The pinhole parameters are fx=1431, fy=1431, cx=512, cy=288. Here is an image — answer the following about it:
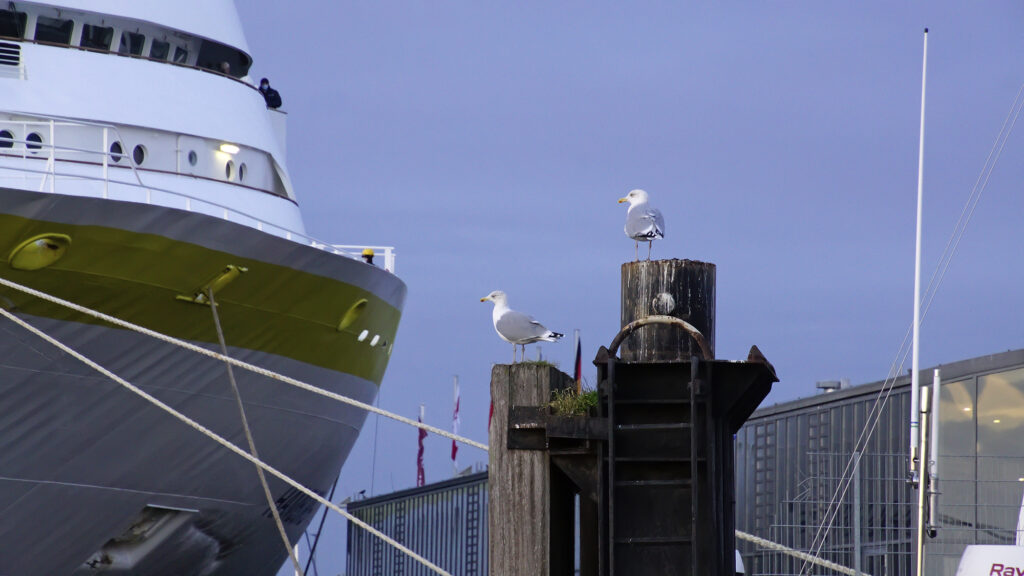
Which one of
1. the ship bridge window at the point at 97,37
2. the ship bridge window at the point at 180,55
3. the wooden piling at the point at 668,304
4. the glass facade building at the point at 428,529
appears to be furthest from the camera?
the glass facade building at the point at 428,529

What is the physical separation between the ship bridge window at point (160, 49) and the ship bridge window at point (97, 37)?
20.8 inches

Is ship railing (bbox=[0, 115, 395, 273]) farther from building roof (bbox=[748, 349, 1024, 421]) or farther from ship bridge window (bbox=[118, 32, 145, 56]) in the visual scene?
building roof (bbox=[748, 349, 1024, 421])

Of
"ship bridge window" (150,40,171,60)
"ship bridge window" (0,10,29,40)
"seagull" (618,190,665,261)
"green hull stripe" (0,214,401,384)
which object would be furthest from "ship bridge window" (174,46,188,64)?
"seagull" (618,190,665,261)

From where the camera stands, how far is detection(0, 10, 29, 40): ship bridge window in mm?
15586

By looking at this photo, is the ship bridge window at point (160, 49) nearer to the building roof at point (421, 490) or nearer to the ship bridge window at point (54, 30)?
the ship bridge window at point (54, 30)

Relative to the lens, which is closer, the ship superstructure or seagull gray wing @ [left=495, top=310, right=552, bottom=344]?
seagull gray wing @ [left=495, top=310, right=552, bottom=344]

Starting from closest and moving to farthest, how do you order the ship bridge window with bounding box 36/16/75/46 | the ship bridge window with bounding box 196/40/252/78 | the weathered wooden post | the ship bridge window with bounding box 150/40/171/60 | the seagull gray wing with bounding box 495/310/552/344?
the weathered wooden post < the seagull gray wing with bounding box 495/310/552/344 < the ship bridge window with bounding box 36/16/75/46 < the ship bridge window with bounding box 150/40/171/60 < the ship bridge window with bounding box 196/40/252/78

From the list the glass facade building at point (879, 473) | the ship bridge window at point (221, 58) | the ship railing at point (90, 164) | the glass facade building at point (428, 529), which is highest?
the ship bridge window at point (221, 58)

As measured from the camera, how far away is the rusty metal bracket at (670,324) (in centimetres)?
758

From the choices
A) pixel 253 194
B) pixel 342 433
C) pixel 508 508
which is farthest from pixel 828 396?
pixel 508 508

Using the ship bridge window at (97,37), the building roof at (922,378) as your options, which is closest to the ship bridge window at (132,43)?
the ship bridge window at (97,37)

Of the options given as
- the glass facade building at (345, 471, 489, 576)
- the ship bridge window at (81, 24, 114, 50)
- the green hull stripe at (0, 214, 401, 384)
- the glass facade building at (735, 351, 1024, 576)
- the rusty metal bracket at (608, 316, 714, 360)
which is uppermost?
the ship bridge window at (81, 24, 114, 50)

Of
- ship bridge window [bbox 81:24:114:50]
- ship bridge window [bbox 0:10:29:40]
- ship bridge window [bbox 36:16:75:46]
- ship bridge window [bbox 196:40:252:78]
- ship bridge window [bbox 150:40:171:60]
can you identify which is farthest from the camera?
ship bridge window [bbox 196:40:252:78]

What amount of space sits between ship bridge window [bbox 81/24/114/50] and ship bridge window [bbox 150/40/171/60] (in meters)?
0.53
